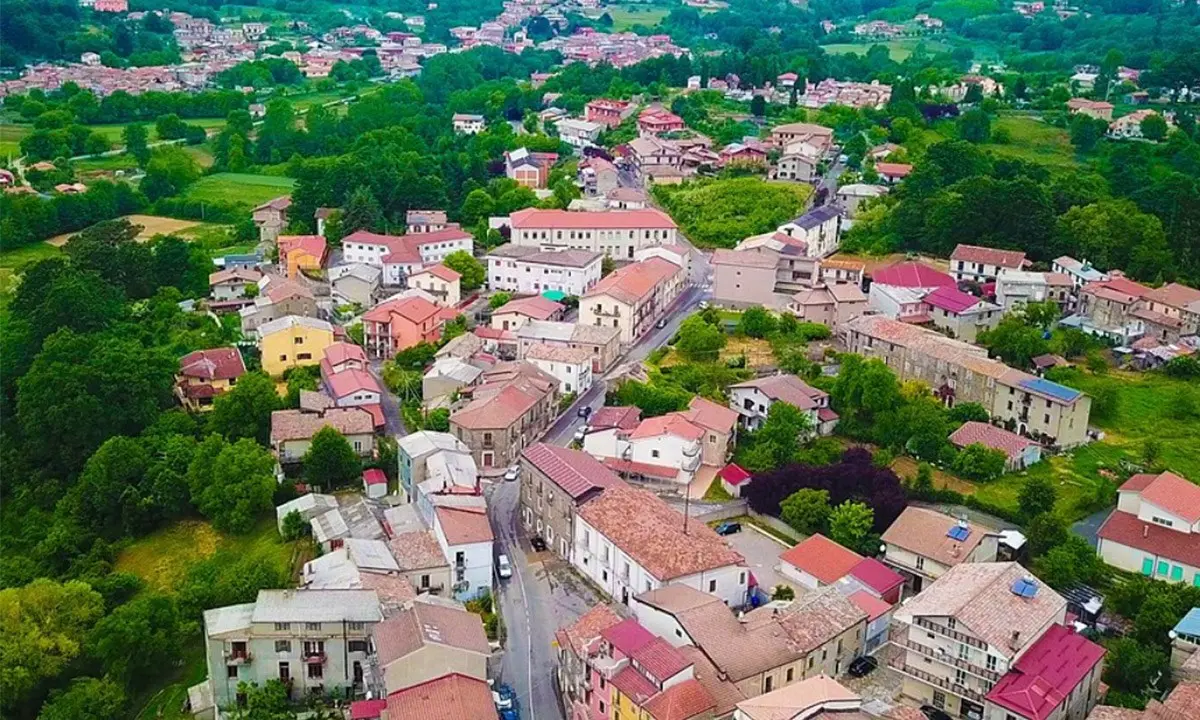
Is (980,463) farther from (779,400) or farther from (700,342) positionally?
(700,342)

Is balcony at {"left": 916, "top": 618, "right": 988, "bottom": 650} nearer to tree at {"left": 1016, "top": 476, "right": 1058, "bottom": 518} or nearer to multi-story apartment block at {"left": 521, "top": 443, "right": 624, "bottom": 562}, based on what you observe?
tree at {"left": 1016, "top": 476, "right": 1058, "bottom": 518}

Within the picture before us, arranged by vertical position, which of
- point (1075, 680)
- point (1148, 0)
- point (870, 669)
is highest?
point (1148, 0)

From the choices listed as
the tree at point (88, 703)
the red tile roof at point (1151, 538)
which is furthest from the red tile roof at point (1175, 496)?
the tree at point (88, 703)

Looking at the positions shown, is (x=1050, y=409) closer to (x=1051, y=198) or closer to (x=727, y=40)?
(x=1051, y=198)

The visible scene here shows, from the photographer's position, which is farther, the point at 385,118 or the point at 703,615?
the point at 385,118

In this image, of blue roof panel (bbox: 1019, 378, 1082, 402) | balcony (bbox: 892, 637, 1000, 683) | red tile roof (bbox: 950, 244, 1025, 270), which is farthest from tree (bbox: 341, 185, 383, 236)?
balcony (bbox: 892, 637, 1000, 683)

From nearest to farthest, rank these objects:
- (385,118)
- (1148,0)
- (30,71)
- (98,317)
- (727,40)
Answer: (98,317)
(385,118)
(30,71)
(1148,0)
(727,40)

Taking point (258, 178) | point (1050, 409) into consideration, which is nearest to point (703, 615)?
point (1050, 409)

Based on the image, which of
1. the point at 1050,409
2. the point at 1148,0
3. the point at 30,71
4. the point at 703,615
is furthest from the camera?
the point at 1148,0
